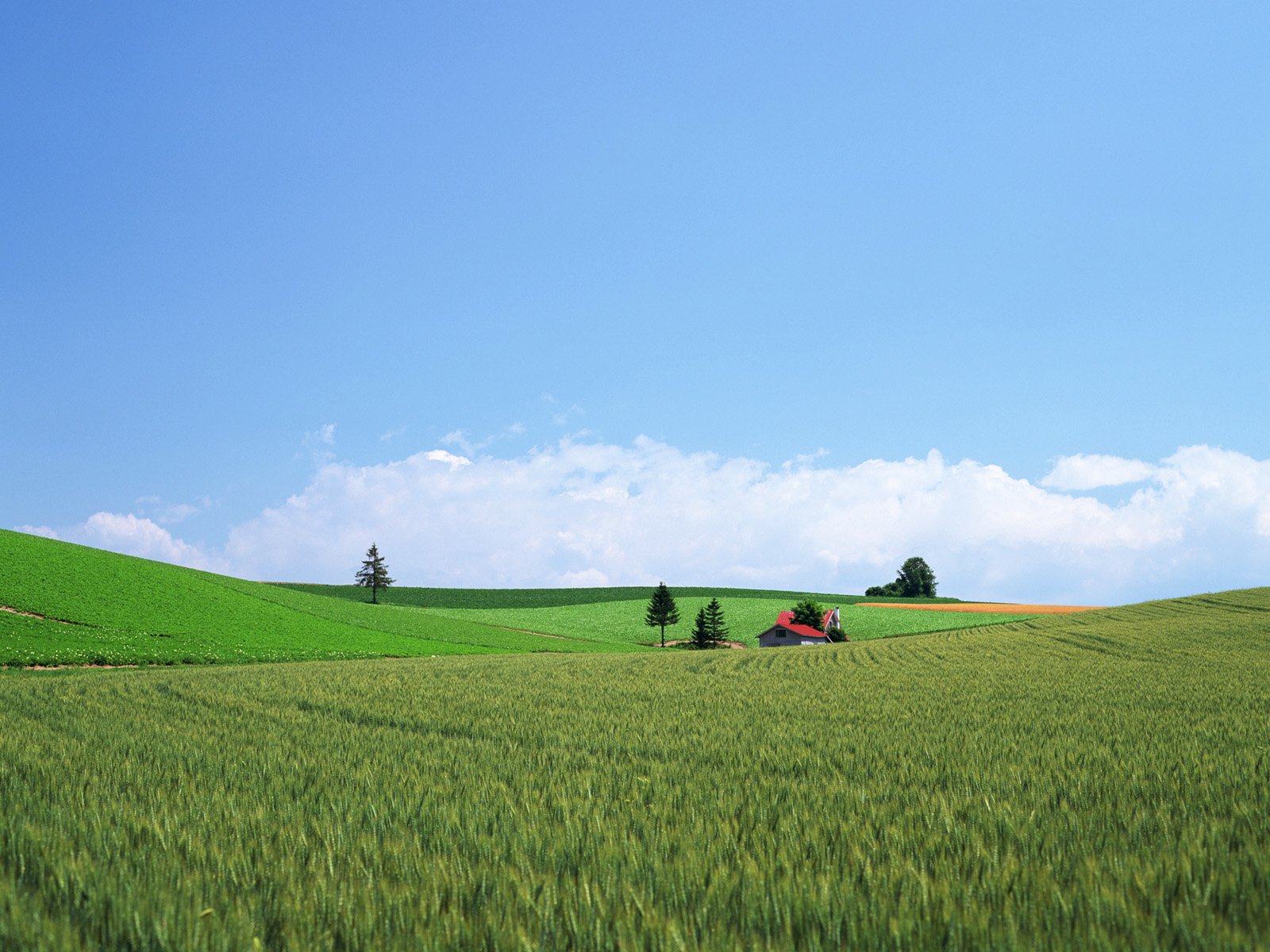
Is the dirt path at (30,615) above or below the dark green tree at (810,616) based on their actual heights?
above

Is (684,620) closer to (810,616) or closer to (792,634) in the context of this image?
(810,616)

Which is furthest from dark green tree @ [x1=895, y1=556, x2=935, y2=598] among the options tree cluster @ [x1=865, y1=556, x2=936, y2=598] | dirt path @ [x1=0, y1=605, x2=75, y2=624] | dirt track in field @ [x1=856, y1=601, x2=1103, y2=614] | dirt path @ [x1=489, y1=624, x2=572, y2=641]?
dirt path @ [x1=0, y1=605, x2=75, y2=624]

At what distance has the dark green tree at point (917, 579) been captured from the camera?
132375 millimetres

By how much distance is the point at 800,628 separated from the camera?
75688 mm

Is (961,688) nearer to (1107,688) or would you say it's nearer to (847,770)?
(1107,688)

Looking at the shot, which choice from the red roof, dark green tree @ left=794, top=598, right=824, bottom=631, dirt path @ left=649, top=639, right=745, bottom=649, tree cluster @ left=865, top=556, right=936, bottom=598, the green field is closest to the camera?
the green field

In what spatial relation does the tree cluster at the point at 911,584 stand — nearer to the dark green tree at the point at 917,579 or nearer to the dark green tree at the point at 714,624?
the dark green tree at the point at 917,579

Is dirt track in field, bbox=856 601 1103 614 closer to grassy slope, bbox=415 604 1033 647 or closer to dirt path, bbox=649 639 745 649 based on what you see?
grassy slope, bbox=415 604 1033 647

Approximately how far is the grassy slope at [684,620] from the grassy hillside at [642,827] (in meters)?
62.2

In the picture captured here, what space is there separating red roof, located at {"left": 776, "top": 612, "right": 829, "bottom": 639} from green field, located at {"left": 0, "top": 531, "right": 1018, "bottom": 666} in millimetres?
3838

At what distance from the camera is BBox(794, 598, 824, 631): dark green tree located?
257ft

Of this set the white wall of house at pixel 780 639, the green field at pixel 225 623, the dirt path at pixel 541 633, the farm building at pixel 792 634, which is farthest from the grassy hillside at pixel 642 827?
the white wall of house at pixel 780 639

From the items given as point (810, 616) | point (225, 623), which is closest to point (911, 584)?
point (810, 616)

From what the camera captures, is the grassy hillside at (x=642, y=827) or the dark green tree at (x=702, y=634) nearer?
the grassy hillside at (x=642, y=827)
